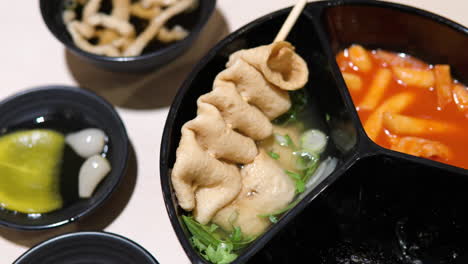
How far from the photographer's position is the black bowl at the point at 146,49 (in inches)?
79.6

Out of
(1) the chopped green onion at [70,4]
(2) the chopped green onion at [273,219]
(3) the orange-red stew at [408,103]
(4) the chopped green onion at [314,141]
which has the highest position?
(1) the chopped green onion at [70,4]

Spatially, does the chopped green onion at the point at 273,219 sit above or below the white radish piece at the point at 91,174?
above

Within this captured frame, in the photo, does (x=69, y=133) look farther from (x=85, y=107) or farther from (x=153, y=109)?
(x=153, y=109)

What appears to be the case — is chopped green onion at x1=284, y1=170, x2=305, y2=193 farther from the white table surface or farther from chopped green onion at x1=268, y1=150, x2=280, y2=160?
the white table surface

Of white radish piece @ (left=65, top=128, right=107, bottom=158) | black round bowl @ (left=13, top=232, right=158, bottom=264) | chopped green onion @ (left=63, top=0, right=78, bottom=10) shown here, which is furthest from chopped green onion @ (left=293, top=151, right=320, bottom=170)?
chopped green onion @ (left=63, top=0, right=78, bottom=10)

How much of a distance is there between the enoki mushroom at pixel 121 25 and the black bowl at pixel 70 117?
0.24 meters

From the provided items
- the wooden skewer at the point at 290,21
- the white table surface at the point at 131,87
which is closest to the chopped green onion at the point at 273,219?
the white table surface at the point at 131,87

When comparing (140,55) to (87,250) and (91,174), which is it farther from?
(87,250)

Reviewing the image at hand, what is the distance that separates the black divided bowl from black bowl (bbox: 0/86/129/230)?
0.34 meters

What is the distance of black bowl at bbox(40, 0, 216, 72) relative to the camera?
6.63 ft

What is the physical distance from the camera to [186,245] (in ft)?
4.90

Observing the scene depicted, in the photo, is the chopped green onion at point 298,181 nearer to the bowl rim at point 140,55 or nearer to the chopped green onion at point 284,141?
the chopped green onion at point 284,141

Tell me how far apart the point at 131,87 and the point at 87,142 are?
37 cm

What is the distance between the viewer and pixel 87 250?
5.78 ft
